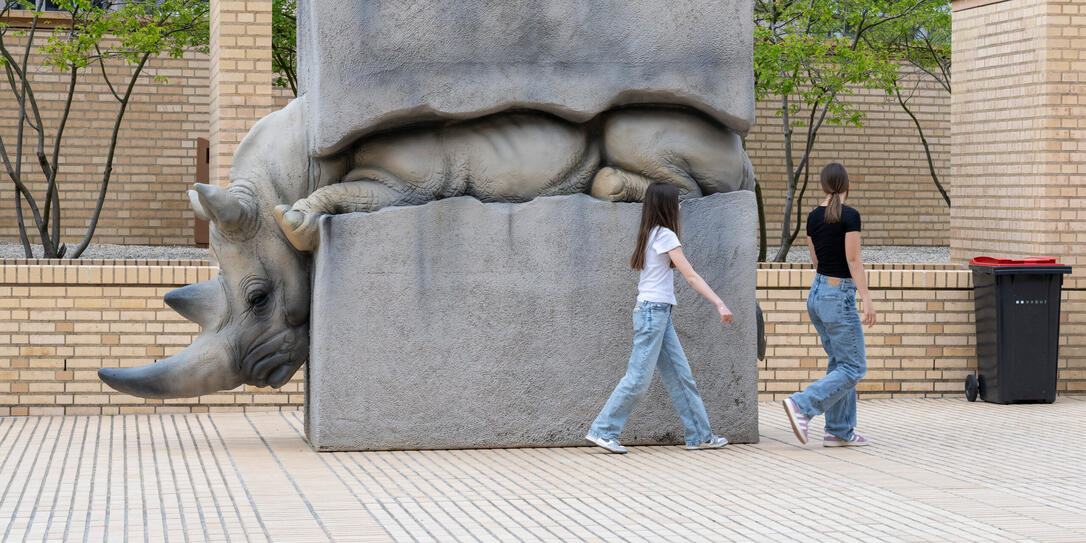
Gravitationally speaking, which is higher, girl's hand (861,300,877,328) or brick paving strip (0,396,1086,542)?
girl's hand (861,300,877,328)

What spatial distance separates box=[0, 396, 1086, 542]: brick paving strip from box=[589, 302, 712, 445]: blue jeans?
0.62ft

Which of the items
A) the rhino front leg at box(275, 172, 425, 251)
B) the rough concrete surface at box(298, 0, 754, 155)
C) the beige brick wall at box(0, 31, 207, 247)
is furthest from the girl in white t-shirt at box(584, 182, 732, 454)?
the beige brick wall at box(0, 31, 207, 247)

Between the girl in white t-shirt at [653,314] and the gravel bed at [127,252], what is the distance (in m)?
10.9

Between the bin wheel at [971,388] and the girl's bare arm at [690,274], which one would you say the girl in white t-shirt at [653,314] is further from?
the bin wheel at [971,388]

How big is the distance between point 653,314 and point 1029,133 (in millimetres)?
5324

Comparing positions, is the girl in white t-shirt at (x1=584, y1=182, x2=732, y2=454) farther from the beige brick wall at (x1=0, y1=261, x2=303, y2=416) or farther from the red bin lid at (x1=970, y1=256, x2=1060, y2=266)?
the red bin lid at (x1=970, y1=256, x2=1060, y2=266)

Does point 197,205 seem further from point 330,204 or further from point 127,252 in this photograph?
point 127,252

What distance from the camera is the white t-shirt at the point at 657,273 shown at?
8.26 m

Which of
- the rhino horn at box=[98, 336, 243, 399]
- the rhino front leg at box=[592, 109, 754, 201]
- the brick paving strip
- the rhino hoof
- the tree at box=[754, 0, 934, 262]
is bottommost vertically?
the brick paving strip

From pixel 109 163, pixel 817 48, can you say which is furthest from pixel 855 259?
pixel 109 163

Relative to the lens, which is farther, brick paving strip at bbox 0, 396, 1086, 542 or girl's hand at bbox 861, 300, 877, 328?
girl's hand at bbox 861, 300, 877, 328

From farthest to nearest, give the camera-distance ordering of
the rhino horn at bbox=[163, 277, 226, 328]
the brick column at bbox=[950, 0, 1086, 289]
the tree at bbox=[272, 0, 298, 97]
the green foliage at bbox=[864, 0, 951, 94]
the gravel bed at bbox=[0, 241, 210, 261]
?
the green foliage at bbox=[864, 0, 951, 94] < the gravel bed at bbox=[0, 241, 210, 261] < the tree at bbox=[272, 0, 298, 97] < the brick column at bbox=[950, 0, 1086, 289] < the rhino horn at bbox=[163, 277, 226, 328]

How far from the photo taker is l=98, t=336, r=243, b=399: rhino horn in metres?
8.58

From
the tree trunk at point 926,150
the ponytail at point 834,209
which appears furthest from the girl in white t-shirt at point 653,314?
the tree trunk at point 926,150
